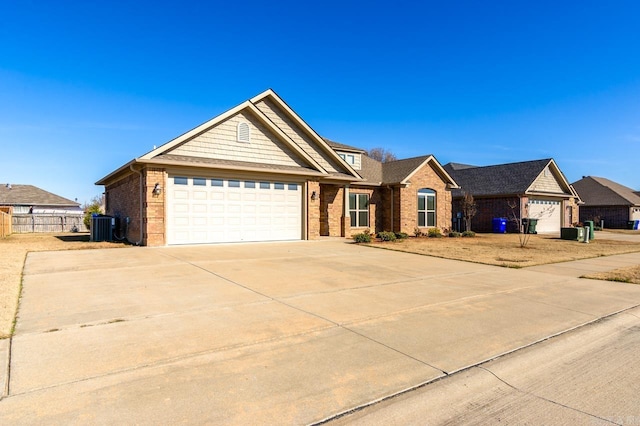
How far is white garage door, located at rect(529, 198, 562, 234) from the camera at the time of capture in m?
29.3

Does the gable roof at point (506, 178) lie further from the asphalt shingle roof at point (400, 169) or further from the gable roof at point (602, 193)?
the gable roof at point (602, 193)

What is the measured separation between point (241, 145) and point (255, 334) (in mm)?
13051

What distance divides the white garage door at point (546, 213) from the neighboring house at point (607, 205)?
1058cm

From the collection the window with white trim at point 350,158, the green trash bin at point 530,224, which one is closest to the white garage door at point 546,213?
the green trash bin at point 530,224

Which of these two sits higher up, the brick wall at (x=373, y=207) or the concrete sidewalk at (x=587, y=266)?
the brick wall at (x=373, y=207)

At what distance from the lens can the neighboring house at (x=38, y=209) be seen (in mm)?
30781

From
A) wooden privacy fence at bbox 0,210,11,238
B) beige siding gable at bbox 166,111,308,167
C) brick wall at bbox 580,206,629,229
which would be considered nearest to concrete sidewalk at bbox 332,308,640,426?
beige siding gable at bbox 166,111,308,167

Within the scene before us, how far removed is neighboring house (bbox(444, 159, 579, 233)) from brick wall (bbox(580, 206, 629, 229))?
10260 mm

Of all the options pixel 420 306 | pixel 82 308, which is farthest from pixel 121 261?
pixel 420 306

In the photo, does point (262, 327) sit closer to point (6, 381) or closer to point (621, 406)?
point (6, 381)

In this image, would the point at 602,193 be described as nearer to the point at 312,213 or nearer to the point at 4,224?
the point at 312,213

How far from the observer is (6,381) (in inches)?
133

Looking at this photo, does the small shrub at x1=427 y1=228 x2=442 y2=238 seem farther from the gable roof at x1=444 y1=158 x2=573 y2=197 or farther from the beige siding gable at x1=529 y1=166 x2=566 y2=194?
the beige siding gable at x1=529 y1=166 x2=566 y2=194

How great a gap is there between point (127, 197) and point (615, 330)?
18.3 m
